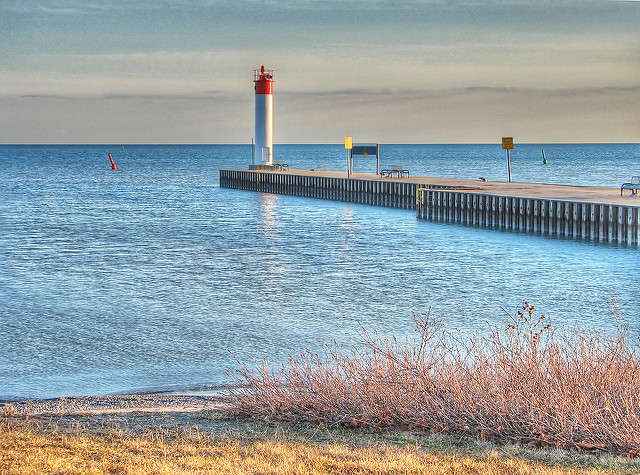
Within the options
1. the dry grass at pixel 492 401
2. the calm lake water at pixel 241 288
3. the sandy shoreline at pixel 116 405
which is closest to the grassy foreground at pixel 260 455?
the dry grass at pixel 492 401

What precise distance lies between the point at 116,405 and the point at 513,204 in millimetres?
23198

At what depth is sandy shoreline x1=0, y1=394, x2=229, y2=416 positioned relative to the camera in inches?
344

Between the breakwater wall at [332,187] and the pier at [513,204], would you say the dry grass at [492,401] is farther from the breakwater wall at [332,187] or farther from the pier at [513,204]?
the breakwater wall at [332,187]

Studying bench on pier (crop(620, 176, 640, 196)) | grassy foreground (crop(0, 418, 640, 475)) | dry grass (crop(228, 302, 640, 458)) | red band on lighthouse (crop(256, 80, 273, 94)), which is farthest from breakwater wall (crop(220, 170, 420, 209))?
grassy foreground (crop(0, 418, 640, 475))

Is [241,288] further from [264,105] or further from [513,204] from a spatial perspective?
[264,105]

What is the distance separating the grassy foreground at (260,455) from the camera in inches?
229

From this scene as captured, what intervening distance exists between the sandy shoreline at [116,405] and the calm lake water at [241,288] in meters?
0.87

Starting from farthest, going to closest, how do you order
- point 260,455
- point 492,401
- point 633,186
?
point 633,186
point 492,401
point 260,455

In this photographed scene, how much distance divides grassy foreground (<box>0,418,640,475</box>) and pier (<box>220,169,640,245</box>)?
20.6 metres

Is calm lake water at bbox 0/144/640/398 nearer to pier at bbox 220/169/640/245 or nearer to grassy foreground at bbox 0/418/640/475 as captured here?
pier at bbox 220/169/640/245

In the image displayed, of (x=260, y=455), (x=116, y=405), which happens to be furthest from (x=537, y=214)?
(x=260, y=455)

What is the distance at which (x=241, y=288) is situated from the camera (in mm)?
19047

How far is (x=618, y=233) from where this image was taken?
2538 cm

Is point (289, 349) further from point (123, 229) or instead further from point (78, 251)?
point (123, 229)
